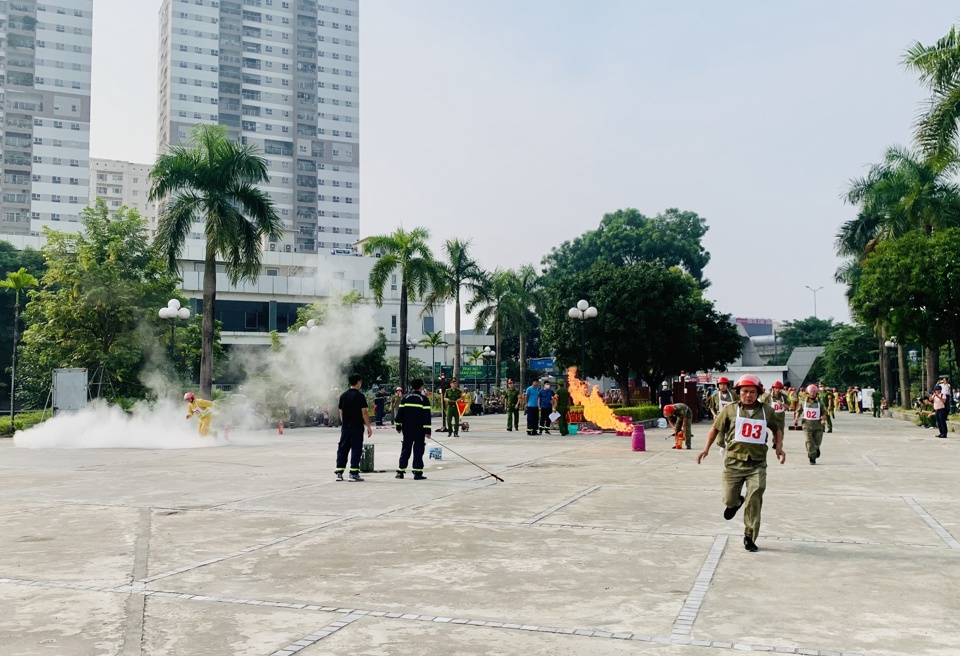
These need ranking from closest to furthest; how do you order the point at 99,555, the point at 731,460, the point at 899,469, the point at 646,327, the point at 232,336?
the point at 99,555 < the point at 731,460 < the point at 899,469 < the point at 646,327 < the point at 232,336

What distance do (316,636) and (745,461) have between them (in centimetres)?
455

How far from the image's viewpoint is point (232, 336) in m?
60.8

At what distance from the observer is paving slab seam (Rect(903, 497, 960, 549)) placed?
7.68m

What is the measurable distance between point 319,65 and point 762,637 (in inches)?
5144

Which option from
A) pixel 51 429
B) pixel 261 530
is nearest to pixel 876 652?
pixel 261 530

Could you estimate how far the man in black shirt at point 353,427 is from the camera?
1296cm

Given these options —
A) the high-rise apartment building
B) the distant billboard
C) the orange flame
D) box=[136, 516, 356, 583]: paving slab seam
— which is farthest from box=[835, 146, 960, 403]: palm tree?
the high-rise apartment building

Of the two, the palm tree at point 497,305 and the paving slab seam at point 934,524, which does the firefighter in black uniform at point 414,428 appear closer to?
the paving slab seam at point 934,524

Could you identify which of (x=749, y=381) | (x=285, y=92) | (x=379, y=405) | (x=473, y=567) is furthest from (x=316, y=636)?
(x=285, y=92)

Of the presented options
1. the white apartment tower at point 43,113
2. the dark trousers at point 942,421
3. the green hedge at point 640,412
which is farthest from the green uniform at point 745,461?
the white apartment tower at point 43,113

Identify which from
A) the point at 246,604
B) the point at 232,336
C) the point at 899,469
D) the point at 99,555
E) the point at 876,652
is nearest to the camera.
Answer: the point at 876,652

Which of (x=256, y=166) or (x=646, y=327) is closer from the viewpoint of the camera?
(x=256, y=166)

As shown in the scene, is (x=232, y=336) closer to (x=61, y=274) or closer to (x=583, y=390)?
(x=61, y=274)

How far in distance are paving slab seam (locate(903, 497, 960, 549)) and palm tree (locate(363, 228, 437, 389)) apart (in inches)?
1044
